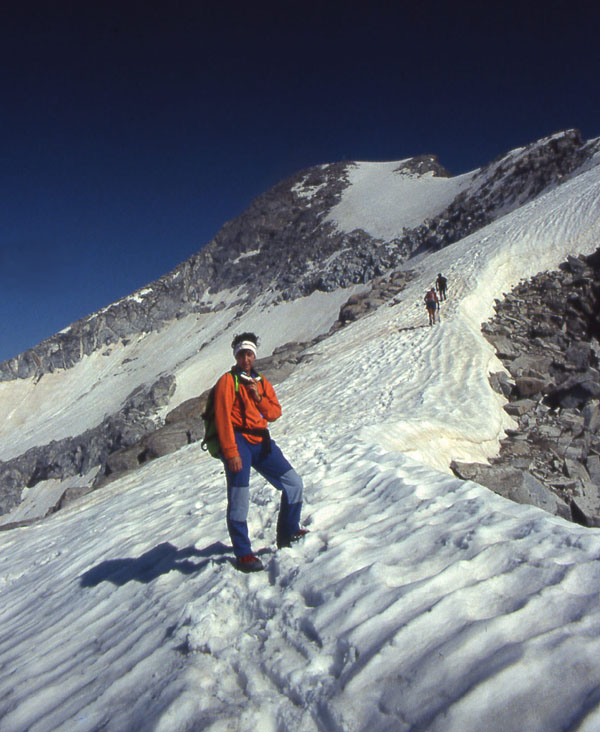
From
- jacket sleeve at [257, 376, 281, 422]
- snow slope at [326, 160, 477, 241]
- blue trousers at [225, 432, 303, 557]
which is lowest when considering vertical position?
blue trousers at [225, 432, 303, 557]

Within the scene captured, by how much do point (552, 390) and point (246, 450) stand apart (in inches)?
337

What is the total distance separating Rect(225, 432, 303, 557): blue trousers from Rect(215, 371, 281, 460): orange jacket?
14 centimetres

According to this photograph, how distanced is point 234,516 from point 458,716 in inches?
98.8

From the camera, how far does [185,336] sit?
64562 millimetres

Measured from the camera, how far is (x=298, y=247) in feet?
220

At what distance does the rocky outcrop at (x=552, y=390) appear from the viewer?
6605 mm

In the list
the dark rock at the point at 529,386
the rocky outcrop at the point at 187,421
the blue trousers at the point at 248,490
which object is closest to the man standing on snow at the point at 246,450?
the blue trousers at the point at 248,490

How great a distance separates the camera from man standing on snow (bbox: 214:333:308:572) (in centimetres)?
423

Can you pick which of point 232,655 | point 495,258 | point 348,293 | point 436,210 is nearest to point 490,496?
point 232,655

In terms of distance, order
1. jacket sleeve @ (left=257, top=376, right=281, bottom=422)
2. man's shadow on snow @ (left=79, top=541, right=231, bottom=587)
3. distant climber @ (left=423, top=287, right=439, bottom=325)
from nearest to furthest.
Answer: jacket sleeve @ (left=257, top=376, right=281, bottom=422) < man's shadow on snow @ (left=79, top=541, right=231, bottom=587) < distant climber @ (left=423, top=287, right=439, bottom=325)

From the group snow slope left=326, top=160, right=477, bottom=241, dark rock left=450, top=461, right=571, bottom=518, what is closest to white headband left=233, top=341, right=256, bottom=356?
dark rock left=450, top=461, right=571, bottom=518

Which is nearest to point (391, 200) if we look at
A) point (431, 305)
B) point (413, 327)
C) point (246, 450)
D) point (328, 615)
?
point (413, 327)

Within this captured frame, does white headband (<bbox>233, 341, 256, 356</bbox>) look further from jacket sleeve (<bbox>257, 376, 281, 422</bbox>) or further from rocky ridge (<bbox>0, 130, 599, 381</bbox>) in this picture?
rocky ridge (<bbox>0, 130, 599, 381</bbox>)

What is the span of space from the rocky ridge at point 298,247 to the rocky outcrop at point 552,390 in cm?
2717
